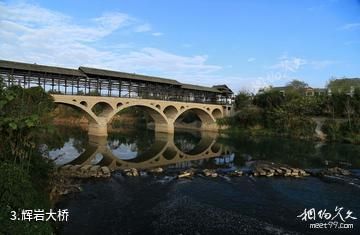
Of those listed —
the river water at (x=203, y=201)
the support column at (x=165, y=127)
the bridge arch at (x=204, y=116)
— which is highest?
the bridge arch at (x=204, y=116)

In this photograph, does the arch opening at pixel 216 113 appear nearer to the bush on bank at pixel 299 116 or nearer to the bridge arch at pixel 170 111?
the bush on bank at pixel 299 116

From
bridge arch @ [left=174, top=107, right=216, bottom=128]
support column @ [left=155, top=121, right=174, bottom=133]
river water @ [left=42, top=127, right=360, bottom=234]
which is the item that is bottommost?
river water @ [left=42, top=127, right=360, bottom=234]

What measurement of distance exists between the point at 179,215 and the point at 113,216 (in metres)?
2.71

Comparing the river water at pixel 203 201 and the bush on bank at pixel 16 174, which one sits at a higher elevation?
the bush on bank at pixel 16 174

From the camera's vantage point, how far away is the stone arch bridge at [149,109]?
40.6 metres

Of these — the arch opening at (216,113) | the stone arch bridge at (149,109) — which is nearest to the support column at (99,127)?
the stone arch bridge at (149,109)

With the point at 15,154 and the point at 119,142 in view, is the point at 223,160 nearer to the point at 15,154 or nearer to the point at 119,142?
the point at 119,142

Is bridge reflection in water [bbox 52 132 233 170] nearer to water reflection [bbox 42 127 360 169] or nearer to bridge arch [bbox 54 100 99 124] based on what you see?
water reflection [bbox 42 127 360 169]

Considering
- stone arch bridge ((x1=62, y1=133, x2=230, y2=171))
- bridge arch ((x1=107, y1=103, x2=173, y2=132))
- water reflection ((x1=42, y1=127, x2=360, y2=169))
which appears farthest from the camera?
bridge arch ((x1=107, y1=103, x2=173, y2=132))

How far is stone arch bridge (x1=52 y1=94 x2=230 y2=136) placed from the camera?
40562mm

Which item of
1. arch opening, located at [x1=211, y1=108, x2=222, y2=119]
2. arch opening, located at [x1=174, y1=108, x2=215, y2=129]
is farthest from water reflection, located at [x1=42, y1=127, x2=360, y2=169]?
arch opening, located at [x1=211, y1=108, x2=222, y2=119]

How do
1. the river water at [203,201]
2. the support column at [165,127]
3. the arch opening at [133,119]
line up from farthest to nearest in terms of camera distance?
the arch opening at [133,119], the support column at [165,127], the river water at [203,201]

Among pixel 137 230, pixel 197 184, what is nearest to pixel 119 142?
pixel 197 184

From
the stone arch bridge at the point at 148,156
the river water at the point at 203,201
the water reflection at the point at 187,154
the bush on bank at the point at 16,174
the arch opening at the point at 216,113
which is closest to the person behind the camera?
the bush on bank at the point at 16,174
